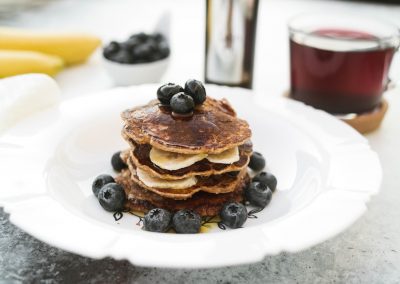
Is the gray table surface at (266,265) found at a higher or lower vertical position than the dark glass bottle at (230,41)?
lower

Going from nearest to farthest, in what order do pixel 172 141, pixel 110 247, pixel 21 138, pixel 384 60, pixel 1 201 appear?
pixel 110 247, pixel 1 201, pixel 172 141, pixel 21 138, pixel 384 60

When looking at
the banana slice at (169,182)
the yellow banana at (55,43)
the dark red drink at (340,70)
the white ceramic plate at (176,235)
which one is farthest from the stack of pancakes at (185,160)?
the yellow banana at (55,43)

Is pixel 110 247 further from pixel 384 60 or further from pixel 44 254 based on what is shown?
pixel 384 60

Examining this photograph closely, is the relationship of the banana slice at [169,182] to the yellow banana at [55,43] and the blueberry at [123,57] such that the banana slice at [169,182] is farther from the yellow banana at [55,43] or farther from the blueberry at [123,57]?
the yellow banana at [55,43]

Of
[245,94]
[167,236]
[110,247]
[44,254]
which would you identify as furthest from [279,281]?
[245,94]

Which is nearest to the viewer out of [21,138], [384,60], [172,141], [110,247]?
[110,247]

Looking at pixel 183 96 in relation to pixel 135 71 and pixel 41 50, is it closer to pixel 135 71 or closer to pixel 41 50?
pixel 135 71

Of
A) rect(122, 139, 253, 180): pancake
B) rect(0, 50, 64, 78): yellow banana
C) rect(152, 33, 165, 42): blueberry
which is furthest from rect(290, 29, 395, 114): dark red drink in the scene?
rect(0, 50, 64, 78): yellow banana
